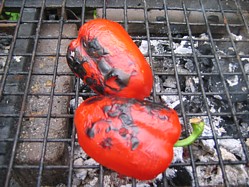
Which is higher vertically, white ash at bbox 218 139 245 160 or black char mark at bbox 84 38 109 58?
black char mark at bbox 84 38 109 58

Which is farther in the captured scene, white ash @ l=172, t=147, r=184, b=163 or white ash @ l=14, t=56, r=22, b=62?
white ash @ l=14, t=56, r=22, b=62

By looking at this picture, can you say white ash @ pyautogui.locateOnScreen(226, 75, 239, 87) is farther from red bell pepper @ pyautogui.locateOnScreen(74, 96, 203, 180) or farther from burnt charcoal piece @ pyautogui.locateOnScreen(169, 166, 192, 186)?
red bell pepper @ pyautogui.locateOnScreen(74, 96, 203, 180)

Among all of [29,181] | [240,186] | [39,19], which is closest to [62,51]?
[39,19]

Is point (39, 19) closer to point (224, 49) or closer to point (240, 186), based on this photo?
point (224, 49)

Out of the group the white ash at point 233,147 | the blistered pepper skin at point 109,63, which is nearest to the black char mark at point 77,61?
the blistered pepper skin at point 109,63

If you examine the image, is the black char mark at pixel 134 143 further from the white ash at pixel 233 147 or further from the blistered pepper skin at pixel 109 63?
the white ash at pixel 233 147

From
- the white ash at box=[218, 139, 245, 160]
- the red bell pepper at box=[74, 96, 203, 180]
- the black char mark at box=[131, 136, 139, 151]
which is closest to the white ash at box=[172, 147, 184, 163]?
the white ash at box=[218, 139, 245, 160]

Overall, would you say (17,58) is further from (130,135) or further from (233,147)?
(233,147)
